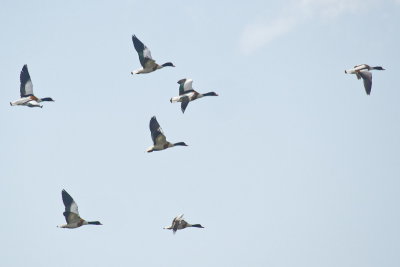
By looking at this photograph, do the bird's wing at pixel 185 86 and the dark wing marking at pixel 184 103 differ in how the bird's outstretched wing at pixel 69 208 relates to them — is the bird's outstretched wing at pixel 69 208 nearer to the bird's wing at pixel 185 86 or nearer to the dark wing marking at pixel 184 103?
the dark wing marking at pixel 184 103

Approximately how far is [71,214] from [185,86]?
39.2ft

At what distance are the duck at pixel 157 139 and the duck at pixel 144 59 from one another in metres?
5.08

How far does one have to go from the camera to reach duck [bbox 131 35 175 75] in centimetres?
5459

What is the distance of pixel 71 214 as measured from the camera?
168ft

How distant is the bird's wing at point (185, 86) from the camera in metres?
56.4

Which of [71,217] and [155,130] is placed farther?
[155,130]

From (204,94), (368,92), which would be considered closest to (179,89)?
(204,94)

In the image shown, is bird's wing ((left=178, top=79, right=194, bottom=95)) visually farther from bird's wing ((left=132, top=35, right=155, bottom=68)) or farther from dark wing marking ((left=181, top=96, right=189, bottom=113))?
bird's wing ((left=132, top=35, right=155, bottom=68))

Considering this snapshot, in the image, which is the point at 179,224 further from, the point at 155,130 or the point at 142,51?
the point at 142,51

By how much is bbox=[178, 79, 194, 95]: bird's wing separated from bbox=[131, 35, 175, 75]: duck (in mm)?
1855

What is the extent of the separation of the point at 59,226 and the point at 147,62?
1244 cm

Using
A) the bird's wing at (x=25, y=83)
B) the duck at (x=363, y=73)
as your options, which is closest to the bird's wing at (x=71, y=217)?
the bird's wing at (x=25, y=83)

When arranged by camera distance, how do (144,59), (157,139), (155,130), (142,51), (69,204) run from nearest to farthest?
(69,204) < (155,130) < (157,139) < (142,51) < (144,59)

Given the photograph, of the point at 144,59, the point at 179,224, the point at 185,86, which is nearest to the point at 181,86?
the point at 185,86
